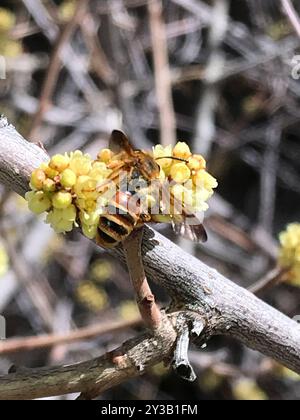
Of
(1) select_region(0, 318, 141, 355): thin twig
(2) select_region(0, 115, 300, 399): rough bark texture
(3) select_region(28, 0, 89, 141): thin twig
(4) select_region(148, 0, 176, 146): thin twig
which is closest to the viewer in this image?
(2) select_region(0, 115, 300, 399): rough bark texture

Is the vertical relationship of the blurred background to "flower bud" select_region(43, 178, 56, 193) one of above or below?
above

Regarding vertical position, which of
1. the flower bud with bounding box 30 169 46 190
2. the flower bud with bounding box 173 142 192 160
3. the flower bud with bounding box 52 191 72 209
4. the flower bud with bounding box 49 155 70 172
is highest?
the flower bud with bounding box 173 142 192 160

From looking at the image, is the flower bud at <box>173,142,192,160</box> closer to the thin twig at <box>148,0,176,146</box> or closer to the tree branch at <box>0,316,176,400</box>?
the tree branch at <box>0,316,176,400</box>

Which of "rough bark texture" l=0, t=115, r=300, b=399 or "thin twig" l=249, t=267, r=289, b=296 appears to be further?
"thin twig" l=249, t=267, r=289, b=296

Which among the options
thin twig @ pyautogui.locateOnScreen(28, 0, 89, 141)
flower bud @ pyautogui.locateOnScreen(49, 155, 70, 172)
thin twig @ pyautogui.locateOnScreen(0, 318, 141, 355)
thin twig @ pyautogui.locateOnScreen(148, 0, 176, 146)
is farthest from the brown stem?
thin twig @ pyautogui.locateOnScreen(148, 0, 176, 146)

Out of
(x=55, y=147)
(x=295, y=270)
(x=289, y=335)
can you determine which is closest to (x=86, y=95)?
(x=55, y=147)

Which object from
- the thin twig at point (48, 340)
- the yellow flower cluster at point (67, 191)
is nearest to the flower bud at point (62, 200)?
the yellow flower cluster at point (67, 191)
